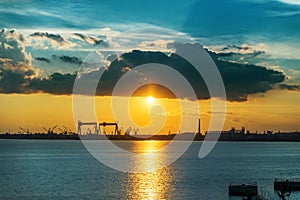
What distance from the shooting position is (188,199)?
75625 mm

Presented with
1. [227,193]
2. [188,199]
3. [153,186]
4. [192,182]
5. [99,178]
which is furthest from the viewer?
[99,178]

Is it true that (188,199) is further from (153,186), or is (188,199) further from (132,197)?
(153,186)

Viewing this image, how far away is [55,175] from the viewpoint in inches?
4515

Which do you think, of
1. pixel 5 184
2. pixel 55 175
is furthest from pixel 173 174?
pixel 5 184

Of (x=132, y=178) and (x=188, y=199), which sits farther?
(x=132, y=178)

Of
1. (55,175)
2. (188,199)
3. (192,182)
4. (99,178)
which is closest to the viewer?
(188,199)

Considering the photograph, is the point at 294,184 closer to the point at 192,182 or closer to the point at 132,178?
the point at 192,182

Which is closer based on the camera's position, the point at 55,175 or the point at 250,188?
the point at 250,188

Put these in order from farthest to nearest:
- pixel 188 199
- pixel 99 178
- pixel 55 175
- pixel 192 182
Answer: pixel 55 175 → pixel 99 178 → pixel 192 182 → pixel 188 199

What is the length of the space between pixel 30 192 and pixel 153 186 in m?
19.5

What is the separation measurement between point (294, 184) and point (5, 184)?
46518 mm

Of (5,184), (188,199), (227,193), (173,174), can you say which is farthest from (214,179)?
(5,184)

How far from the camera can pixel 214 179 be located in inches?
4104

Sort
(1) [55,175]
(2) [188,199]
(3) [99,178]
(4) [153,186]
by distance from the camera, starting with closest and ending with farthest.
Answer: (2) [188,199] → (4) [153,186] → (3) [99,178] → (1) [55,175]
